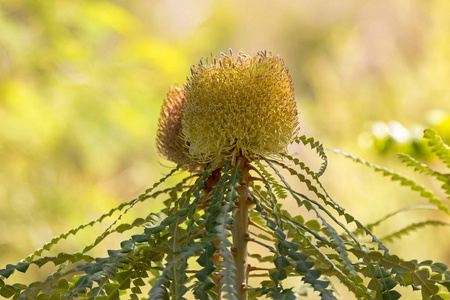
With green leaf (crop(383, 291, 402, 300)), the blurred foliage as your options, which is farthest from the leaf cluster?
the blurred foliage

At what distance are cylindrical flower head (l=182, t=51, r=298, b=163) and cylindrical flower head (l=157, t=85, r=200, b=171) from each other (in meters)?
0.09

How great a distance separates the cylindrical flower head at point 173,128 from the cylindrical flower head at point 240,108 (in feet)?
0.29

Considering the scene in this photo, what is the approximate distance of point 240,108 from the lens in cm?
52

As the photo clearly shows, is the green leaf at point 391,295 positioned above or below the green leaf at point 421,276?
below

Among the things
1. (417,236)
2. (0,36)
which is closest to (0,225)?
(0,36)

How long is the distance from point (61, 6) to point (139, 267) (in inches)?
89.4

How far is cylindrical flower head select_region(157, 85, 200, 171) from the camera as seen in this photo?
63 centimetres

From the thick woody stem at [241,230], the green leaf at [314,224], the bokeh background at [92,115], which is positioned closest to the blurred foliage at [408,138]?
the green leaf at [314,224]

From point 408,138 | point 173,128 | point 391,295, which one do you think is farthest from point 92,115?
point 391,295

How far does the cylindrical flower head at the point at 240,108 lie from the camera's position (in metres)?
0.52

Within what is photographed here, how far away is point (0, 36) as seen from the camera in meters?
2.39

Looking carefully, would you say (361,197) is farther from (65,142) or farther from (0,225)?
(0,225)

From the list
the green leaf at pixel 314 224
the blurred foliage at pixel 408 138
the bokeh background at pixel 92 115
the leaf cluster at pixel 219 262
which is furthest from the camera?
the bokeh background at pixel 92 115

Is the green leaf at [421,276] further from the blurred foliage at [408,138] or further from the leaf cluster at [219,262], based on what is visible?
the blurred foliage at [408,138]
